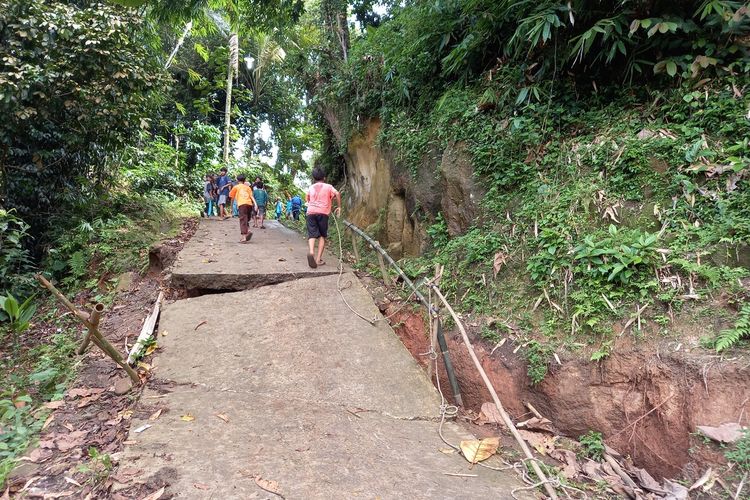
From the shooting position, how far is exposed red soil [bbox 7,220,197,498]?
2477 millimetres

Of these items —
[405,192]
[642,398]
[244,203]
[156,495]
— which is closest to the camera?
[156,495]

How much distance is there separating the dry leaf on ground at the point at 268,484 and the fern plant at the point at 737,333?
3.09 m

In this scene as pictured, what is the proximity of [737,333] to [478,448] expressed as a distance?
6.49 feet

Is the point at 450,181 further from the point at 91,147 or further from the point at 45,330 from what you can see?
the point at 91,147

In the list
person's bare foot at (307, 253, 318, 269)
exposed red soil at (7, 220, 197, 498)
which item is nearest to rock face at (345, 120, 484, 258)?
person's bare foot at (307, 253, 318, 269)

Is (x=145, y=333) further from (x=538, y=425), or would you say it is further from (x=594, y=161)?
(x=594, y=161)

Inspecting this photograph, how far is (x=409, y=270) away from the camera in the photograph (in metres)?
5.93

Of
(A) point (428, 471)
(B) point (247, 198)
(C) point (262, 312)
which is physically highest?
(B) point (247, 198)

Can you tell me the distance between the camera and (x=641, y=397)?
3.24 m

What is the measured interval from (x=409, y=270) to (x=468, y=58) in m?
3.05

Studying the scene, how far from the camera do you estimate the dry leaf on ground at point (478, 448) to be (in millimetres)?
3082

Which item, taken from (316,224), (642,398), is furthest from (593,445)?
(316,224)

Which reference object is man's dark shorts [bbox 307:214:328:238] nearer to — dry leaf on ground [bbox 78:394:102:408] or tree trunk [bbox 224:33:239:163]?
dry leaf on ground [bbox 78:394:102:408]

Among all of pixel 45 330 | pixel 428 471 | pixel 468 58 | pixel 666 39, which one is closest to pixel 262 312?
pixel 428 471
